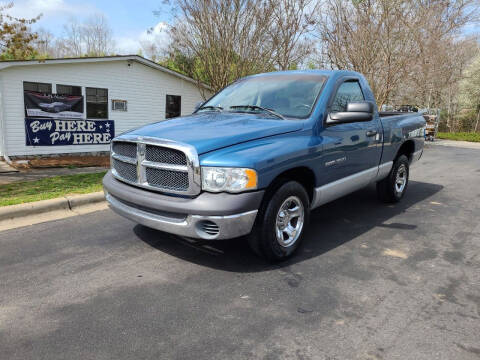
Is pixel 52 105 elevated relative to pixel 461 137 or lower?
elevated

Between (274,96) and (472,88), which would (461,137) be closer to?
(472,88)

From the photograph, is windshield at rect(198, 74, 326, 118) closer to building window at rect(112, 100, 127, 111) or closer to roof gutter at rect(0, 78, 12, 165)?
roof gutter at rect(0, 78, 12, 165)

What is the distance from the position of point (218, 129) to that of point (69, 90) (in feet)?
35.5

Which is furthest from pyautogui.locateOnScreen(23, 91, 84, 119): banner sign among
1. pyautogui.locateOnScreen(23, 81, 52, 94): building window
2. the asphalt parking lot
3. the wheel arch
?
the wheel arch

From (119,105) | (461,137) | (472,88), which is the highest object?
(472,88)

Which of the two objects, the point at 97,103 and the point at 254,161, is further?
the point at 97,103

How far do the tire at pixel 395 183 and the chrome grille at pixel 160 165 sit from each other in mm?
3788

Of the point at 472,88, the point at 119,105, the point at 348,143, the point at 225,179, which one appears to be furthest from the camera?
the point at 472,88

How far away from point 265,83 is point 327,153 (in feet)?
4.28

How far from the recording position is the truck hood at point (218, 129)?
127 inches

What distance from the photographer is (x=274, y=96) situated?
437 cm

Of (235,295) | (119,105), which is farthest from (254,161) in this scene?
(119,105)

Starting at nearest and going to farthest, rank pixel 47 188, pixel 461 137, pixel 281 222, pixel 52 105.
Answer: pixel 281 222 → pixel 47 188 → pixel 52 105 → pixel 461 137

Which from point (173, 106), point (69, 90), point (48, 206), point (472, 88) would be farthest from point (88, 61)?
point (472, 88)
